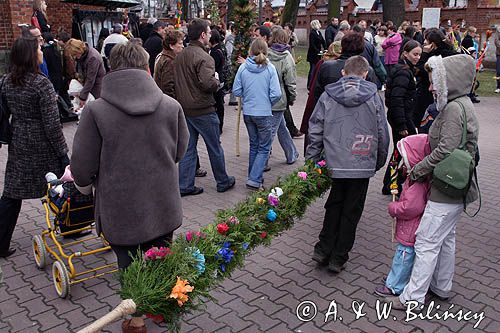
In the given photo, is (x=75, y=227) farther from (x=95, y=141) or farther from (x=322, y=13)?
(x=322, y=13)

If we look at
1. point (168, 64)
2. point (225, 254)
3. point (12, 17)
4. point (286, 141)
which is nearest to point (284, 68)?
point (286, 141)

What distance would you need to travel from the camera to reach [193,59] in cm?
620

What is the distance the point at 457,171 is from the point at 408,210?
52cm

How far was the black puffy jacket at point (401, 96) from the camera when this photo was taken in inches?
235

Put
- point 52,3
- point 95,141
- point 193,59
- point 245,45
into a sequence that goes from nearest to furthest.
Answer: point 95,141 → point 193,59 → point 245,45 → point 52,3

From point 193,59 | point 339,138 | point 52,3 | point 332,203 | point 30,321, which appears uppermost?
point 52,3

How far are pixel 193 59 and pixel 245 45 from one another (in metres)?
2.85

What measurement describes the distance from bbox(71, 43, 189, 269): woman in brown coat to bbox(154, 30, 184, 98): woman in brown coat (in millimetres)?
3457

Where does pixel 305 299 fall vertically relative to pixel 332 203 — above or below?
below

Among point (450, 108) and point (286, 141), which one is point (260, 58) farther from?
point (450, 108)

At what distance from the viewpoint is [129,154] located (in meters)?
3.10

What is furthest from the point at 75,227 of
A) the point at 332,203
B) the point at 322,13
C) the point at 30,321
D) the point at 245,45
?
the point at 322,13

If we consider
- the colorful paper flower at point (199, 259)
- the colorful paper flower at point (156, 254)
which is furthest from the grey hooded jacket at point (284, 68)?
the colorful paper flower at point (156, 254)

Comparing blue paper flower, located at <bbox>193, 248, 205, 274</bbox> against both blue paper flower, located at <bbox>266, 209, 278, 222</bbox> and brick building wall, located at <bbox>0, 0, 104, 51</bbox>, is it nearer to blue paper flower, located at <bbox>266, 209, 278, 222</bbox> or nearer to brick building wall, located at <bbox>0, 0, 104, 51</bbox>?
blue paper flower, located at <bbox>266, 209, 278, 222</bbox>
